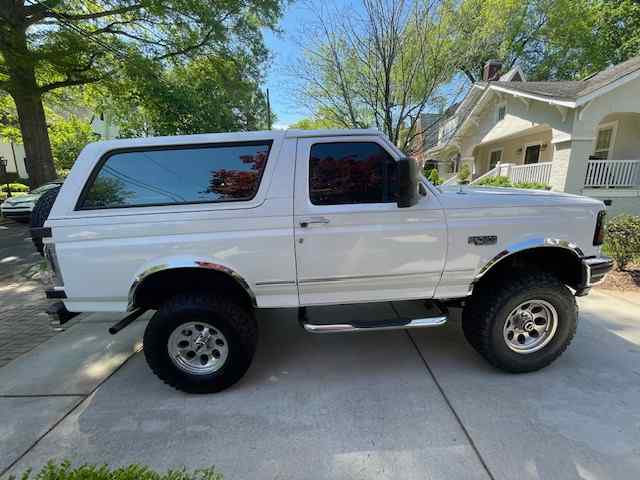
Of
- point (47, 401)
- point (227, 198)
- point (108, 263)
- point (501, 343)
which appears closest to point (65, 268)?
point (108, 263)

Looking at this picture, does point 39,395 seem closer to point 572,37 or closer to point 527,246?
point 527,246

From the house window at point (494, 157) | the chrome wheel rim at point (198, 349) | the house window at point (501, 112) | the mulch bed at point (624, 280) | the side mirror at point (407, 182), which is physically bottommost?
the mulch bed at point (624, 280)

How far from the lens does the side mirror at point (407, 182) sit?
7.32ft

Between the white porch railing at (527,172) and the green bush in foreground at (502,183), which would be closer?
the green bush in foreground at (502,183)

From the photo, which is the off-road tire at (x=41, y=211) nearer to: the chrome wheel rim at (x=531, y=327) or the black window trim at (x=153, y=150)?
the black window trim at (x=153, y=150)

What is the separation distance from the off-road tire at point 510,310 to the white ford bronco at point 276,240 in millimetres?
11

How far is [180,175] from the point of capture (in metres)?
2.49

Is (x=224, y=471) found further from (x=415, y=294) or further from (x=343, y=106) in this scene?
(x=343, y=106)

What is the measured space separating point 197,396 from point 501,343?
2632 mm

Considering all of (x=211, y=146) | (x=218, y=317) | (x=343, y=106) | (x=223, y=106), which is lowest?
(x=218, y=317)

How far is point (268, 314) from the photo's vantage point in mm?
4188

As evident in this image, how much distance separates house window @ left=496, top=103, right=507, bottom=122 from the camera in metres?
12.6

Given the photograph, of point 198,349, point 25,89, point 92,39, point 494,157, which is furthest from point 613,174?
point 25,89

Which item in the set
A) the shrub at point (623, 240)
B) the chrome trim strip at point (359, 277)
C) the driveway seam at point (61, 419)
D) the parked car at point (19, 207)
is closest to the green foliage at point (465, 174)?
the shrub at point (623, 240)
